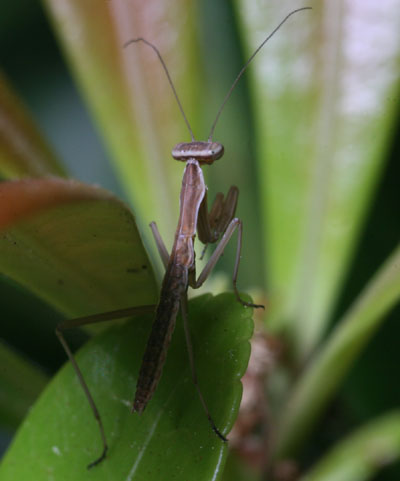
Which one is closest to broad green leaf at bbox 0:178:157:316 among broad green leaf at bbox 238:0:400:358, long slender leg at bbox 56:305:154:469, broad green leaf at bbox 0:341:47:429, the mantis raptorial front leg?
long slender leg at bbox 56:305:154:469

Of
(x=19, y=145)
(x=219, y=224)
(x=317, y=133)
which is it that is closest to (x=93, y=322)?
(x=219, y=224)

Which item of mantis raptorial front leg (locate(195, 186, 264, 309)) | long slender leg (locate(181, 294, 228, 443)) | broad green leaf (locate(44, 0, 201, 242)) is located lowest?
long slender leg (locate(181, 294, 228, 443))

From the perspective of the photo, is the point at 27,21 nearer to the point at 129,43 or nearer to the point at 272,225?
the point at 129,43

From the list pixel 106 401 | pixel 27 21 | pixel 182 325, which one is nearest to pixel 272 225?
pixel 182 325

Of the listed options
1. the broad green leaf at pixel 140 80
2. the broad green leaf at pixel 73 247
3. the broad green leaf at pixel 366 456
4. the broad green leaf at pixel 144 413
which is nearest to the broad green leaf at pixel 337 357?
the broad green leaf at pixel 366 456

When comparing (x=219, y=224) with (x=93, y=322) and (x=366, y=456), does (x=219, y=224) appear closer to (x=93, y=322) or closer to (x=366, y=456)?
(x=93, y=322)

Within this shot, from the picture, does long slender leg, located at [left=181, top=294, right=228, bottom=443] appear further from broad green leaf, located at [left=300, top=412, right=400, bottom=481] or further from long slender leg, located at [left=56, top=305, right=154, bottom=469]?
broad green leaf, located at [left=300, top=412, right=400, bottom=481]

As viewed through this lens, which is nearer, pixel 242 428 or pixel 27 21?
pixel 242 428
